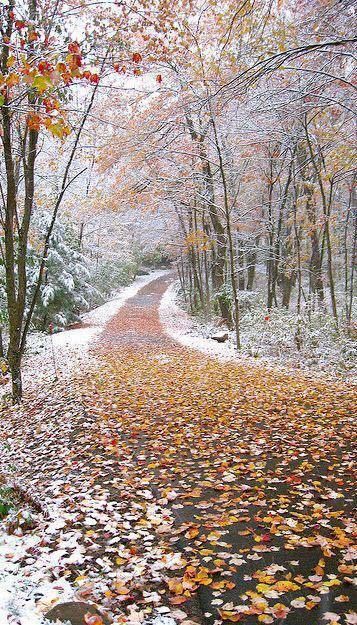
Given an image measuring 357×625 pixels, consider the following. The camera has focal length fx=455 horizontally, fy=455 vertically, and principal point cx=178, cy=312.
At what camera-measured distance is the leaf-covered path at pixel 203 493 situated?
285cm

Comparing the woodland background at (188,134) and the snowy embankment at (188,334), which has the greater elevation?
the woodland background at (188,134)

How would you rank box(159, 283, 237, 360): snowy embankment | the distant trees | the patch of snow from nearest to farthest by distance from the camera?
1. the patch of snow
2. the distant trees
3. box(159, 283, 237, 360): snowy embankment

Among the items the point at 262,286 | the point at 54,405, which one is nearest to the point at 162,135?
the point at 54,405

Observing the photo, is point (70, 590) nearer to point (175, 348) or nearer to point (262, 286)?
point (175, 348)

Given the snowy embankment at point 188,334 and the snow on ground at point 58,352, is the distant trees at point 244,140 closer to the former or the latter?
the snowy embankment at point 188,334

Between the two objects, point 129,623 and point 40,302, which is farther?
point 40,302

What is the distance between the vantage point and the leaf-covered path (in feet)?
9.36

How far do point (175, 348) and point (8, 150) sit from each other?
7.70 meters

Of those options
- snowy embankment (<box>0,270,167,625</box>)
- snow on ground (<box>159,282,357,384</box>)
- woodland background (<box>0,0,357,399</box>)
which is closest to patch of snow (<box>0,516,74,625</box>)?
snowy embankment (<box>0,270,167,625</box>)

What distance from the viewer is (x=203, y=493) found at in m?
4.28

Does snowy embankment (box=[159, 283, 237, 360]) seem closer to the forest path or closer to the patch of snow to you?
the forest path

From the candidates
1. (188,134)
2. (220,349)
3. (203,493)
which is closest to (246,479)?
(203,493)

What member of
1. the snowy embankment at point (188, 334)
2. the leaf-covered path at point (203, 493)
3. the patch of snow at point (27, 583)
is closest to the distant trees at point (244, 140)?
the snowy embankment at point (188, 334)

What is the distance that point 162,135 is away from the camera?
13.1m
